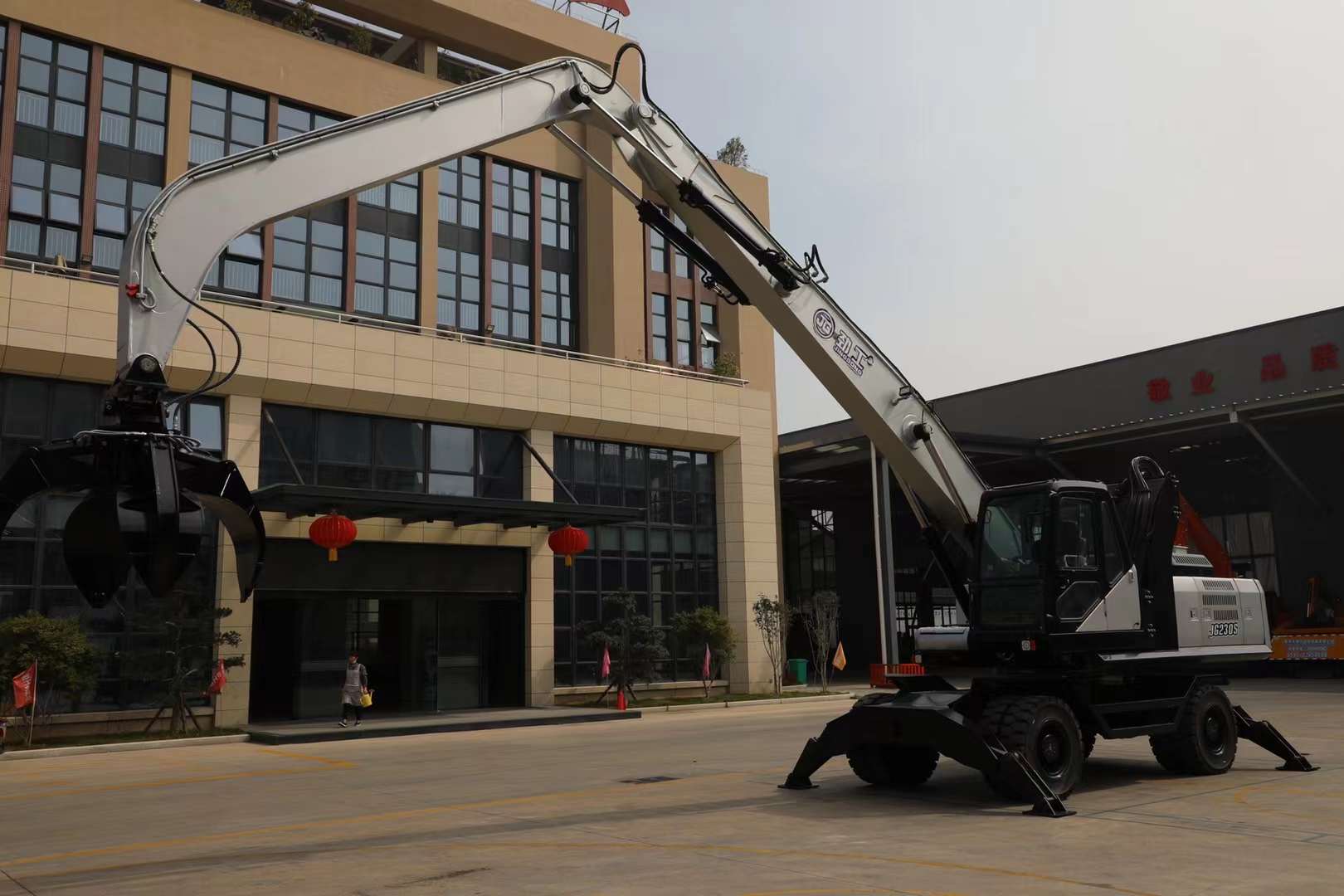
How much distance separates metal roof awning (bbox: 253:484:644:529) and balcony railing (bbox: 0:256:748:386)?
479 centimetres

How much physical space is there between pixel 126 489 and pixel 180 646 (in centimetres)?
1835

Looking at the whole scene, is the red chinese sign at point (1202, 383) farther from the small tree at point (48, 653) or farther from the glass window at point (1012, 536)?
the small tree at point (48, 653)

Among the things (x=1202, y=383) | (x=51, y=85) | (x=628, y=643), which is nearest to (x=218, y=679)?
(x=628, y=643)

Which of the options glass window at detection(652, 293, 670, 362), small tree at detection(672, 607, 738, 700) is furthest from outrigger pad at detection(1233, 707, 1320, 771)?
glass window at detection(652, 293, 670, 362)

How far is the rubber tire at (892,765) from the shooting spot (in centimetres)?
1350

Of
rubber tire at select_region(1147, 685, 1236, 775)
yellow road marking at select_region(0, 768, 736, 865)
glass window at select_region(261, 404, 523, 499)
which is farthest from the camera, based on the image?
glass window at select_region(261, 404, 523, 499)

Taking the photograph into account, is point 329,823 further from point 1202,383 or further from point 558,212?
point 1202,383

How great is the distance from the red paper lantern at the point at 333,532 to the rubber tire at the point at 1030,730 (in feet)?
60.2

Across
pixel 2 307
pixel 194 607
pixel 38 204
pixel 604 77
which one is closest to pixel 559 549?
pixel 194 607

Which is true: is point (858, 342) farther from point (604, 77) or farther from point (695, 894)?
point (695, 894)

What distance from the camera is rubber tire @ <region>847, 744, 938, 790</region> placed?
13.5m

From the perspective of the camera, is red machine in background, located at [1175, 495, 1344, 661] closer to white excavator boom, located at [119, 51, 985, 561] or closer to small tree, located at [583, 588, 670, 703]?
small tree, located at [583, 588, 670, 703]

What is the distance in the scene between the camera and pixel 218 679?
25.2 m

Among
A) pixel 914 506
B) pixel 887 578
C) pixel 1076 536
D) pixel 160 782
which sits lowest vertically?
pixel 160 782
